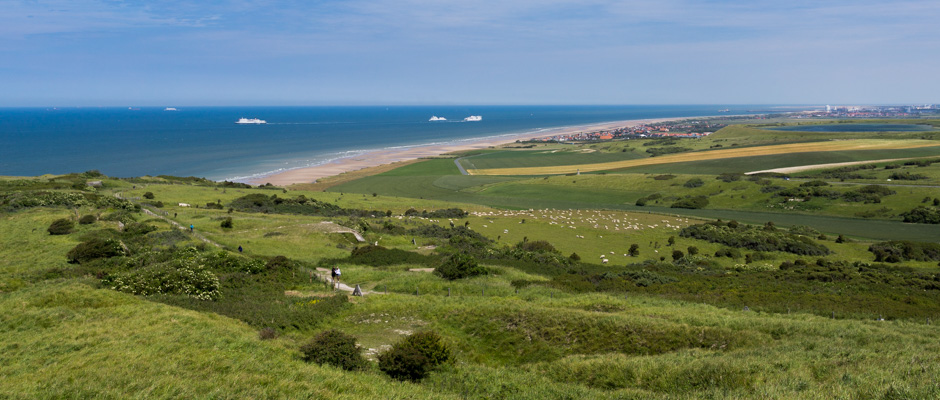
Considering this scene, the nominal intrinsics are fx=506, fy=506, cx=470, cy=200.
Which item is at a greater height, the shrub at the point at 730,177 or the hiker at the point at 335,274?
the hiker at the point at 335,274

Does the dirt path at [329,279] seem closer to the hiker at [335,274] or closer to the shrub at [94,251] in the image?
the hiker at [335,274]

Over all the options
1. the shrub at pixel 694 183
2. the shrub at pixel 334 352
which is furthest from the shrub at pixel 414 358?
the shrub at pixel 694 183

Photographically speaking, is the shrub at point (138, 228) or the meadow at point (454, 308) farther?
the shrub at point (138, 228)

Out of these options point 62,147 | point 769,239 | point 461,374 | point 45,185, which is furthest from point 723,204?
point 62,147

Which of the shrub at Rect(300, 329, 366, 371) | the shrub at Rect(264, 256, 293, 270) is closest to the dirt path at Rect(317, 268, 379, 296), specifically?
the shrub at Rect(264, 256, 293, 270)

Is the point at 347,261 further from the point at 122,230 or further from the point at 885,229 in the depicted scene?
the point at 885,229

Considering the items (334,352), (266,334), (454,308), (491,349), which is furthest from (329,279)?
(491,349)

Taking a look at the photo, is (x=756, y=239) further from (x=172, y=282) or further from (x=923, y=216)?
(x=172, y=282)

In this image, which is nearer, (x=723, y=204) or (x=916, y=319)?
(x=916, y=319)
